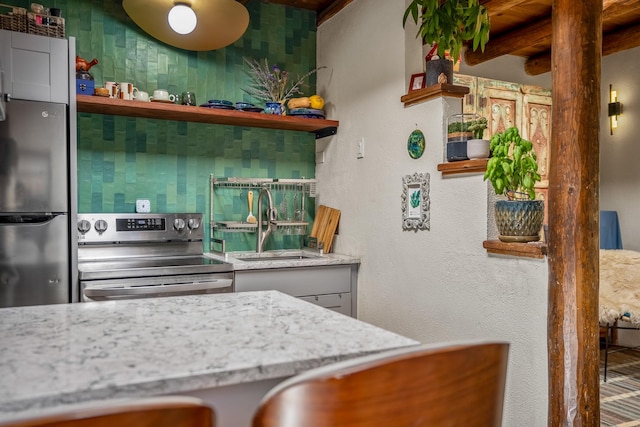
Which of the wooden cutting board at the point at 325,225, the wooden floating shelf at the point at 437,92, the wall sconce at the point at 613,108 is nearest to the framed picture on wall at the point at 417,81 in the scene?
the wooden floating shelf at the point at 437,92

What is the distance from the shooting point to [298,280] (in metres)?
3.06

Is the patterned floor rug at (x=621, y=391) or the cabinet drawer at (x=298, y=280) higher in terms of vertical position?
the cabinet drawer at (x=298, y=280)

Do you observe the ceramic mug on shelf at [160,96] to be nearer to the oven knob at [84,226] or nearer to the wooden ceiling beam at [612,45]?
the oven knob at [84,226]

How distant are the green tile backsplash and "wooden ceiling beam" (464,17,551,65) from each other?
4.90ft

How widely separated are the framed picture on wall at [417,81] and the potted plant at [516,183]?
0.69 m

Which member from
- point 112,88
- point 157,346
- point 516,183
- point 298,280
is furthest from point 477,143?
point 112,88

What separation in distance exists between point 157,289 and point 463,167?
5.50 ft

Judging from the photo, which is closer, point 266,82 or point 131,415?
point 131,415

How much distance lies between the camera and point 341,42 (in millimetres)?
3469

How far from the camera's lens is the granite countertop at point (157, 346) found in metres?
0.80

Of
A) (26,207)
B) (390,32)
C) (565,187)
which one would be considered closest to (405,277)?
(565,187)

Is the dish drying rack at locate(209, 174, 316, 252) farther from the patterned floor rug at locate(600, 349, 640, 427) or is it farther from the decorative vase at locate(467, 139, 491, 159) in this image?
the patterned floor rug at locate(600, 349, 640, 427)

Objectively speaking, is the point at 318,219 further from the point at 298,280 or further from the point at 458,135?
the point at 458,135

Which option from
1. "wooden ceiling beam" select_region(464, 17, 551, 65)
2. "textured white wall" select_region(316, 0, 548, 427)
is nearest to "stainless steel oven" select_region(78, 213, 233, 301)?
"textured white wall" select_region(316, 0, 548, 427)
